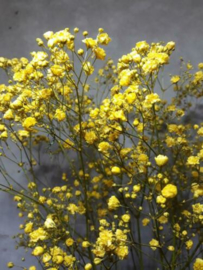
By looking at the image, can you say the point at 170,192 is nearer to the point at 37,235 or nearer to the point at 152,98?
the point at 152,98

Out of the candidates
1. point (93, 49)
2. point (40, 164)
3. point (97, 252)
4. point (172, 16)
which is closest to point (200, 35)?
point (172, 16)

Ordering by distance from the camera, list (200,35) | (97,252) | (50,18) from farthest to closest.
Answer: (50,18), (200,35), (97,252)

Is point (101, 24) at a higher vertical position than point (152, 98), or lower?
higher

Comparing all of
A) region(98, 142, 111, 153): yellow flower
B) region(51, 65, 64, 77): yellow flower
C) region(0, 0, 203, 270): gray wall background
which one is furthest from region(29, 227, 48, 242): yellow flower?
region(0, 0, 203, 270): gray wall background

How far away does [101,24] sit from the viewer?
145cm

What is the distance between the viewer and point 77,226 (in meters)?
1.39

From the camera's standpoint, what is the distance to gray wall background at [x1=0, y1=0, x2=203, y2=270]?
138 centimetres

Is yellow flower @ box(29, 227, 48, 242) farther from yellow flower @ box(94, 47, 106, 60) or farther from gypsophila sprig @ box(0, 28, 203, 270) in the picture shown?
yellow flower @ box(94, 47, 106, 60)

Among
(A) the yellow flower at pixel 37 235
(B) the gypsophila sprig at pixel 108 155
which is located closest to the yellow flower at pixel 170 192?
(B) the gypsophila sprig at pixel 108 155

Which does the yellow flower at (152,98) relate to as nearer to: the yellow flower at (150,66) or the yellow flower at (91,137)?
the yellow flower at (150,66)

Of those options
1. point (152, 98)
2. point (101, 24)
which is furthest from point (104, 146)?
point (101, 24)

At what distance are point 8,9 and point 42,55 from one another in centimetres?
72

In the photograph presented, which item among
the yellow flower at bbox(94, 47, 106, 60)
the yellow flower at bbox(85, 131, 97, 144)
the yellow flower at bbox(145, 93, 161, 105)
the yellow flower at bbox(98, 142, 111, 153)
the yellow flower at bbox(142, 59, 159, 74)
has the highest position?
the yellow flower at bbox(94, 47, 106, 60)

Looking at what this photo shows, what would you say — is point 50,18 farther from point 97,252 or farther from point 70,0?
point 97,252
